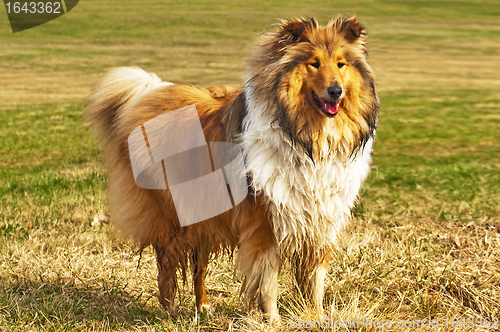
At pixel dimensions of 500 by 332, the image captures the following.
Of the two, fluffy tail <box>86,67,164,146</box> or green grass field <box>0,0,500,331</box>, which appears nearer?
green grass field <box>0,0,500,331</box>

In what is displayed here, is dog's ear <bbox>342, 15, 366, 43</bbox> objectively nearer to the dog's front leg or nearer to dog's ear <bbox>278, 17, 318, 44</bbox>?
dog's ear <bbox>278, 17, 318, 44</bbox>

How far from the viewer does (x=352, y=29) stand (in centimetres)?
331

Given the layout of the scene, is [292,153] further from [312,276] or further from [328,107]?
[312,276]

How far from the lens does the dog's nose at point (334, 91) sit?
121 inches

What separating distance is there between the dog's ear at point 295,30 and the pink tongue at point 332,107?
437 mm

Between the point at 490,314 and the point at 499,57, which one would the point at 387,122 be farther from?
the point at 499,57

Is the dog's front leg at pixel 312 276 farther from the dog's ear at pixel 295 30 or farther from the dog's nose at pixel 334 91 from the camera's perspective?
the dog's ear at pixel 295 30

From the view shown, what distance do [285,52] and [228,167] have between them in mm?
848

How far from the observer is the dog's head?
3.18 meters

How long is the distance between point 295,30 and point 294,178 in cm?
91

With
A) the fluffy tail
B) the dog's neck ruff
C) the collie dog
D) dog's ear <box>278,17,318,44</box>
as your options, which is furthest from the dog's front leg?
the fluffy tail

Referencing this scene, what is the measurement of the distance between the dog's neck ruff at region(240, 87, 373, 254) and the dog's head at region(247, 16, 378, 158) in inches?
3.7

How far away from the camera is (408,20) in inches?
1388

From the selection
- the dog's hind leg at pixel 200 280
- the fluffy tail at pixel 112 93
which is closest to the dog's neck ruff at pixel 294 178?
the dog's hind leg at pixel 200 280
